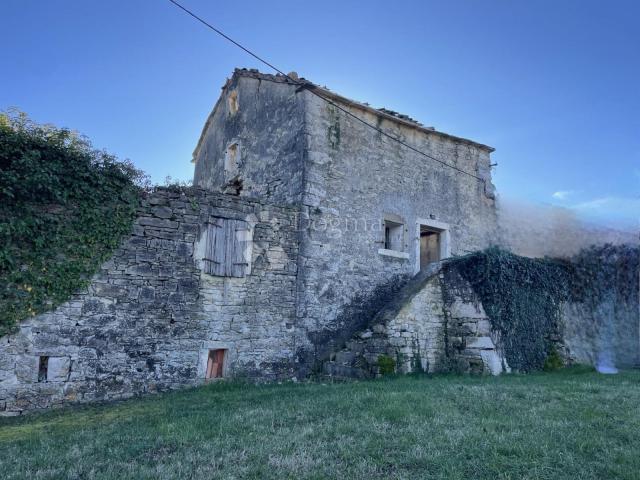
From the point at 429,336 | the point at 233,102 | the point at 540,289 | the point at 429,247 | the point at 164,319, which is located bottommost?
the point at 429,336

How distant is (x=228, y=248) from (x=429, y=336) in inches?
177

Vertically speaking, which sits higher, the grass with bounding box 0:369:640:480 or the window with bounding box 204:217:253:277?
the window with bounding box 204:217:253:277

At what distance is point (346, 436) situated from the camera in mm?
4449

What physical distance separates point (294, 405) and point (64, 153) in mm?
4853

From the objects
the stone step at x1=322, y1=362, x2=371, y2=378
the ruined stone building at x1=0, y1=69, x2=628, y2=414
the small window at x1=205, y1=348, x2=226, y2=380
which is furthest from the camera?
the stone step at x1=322, y1=362, x2=371, y2=378

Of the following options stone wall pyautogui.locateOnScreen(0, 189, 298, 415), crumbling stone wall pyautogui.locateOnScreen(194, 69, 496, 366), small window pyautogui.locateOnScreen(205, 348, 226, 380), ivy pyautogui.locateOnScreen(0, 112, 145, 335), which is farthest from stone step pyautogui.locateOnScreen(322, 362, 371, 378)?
ivy pyautogui.locateOnScreen(0, 112, 145, 335)

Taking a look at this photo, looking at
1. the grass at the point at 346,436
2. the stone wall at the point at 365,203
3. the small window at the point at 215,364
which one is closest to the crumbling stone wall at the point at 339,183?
the stone wall at the point at 365,203

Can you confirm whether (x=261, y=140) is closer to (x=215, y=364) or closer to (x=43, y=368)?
(x=215, y=364)

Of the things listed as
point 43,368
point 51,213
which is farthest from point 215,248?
point 43,368

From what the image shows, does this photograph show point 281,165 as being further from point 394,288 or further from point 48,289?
point 48,289

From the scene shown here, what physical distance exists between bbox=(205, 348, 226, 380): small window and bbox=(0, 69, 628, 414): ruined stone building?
1.0 inches

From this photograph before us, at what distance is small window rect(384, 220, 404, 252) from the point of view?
11461 millimetres

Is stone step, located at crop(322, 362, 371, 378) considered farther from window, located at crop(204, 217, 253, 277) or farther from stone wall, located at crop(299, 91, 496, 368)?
window, located at crop(204, 217, 253, 277)

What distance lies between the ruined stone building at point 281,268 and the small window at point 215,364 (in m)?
0.03
